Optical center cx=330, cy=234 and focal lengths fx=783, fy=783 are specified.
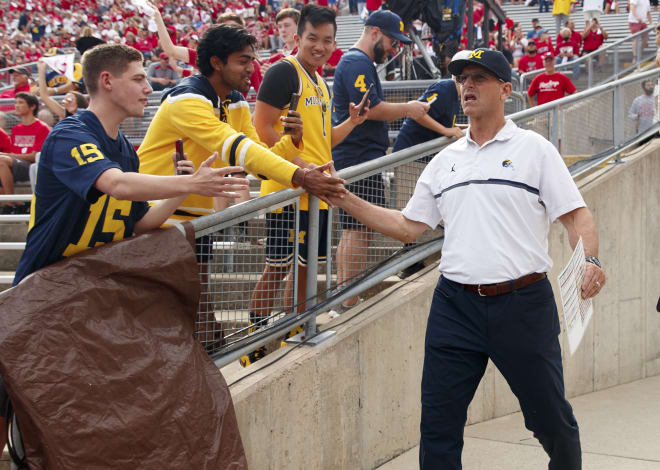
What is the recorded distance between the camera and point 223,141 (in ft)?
12.5

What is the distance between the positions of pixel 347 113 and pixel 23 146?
17.9 feet

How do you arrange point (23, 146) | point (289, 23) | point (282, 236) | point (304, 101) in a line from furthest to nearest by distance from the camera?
point (23, 146) → point (289, 23) → point (304, 101) → point (282, 236)

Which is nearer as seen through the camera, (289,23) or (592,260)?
(592,260)

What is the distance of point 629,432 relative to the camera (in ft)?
19.6

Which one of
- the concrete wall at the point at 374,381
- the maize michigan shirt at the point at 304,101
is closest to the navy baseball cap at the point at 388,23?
the maize michigan shirt at the point at 304,101

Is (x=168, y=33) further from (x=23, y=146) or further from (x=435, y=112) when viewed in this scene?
(x=435, y=112)

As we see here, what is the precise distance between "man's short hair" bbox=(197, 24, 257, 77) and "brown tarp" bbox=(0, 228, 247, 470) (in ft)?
3.42

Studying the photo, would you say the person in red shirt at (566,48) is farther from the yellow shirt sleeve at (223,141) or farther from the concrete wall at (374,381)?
the yellow shirt sleeve at (223,141)

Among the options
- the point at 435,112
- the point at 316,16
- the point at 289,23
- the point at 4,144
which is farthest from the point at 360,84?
the point at 4,144

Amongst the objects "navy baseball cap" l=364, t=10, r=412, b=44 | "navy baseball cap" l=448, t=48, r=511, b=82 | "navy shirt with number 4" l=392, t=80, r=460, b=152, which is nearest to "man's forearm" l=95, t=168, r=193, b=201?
"navy baseball cap" l=448, t=48, r=511, b=82

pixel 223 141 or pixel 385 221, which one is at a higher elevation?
pixel 223 141

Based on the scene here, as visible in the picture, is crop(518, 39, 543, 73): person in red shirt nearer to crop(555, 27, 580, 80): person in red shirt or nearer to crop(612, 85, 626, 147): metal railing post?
crop(555, 27, 580, 80): person in red shirt

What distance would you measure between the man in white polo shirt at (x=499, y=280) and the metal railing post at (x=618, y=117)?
16.5 feet

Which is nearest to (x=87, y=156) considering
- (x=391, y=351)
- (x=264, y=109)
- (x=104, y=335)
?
(x=104, y=335)
